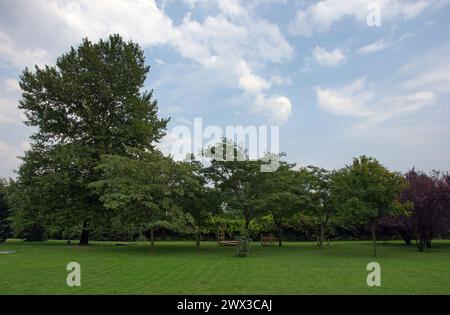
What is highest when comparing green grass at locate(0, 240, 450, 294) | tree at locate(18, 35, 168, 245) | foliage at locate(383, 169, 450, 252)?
tree at locate(18, 35, 168, 245)

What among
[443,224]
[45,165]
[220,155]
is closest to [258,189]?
[220,155]

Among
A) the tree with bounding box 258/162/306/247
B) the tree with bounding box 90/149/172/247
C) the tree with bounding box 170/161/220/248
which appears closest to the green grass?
the tree with bounding box 90/149/172/247

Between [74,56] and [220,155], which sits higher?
[74,56]

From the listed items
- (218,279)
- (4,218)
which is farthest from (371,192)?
(4,218)

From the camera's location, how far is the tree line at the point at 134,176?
73.3 feet

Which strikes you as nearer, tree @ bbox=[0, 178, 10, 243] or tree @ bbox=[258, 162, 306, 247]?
tree @ bbox=[258, 162, 306, 247]

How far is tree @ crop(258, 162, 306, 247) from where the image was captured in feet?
80.3

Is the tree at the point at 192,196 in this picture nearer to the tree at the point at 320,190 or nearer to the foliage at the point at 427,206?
the tree at the point at 320,190

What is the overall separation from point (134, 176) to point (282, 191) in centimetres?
927

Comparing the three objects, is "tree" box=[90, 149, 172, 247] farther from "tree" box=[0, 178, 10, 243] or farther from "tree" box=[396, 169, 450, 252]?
"tree" box=[0, 178, 10, 243]

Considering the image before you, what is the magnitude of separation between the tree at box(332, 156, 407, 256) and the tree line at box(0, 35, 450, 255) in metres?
0.07

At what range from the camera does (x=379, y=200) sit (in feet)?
66.9

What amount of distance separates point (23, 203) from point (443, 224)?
2671 cm
